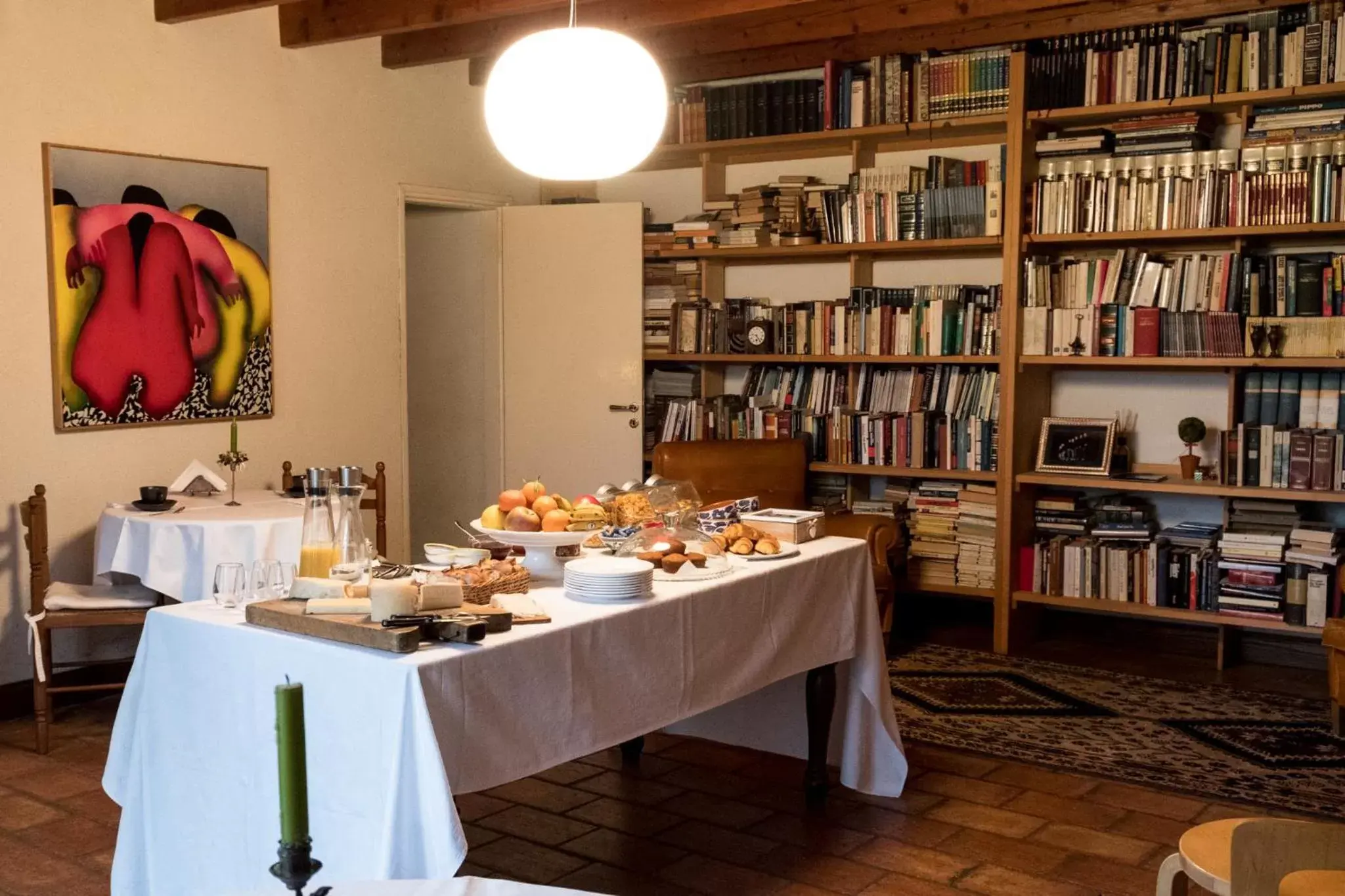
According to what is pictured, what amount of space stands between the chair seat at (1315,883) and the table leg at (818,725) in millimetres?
1920

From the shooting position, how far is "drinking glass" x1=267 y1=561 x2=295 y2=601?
2.71 m

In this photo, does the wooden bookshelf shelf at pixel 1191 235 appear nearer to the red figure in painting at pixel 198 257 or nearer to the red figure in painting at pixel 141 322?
the red figure in painting at pixel 198 257

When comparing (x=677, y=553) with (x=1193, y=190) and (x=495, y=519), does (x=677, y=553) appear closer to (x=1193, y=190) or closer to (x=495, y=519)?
(x=495, y=519)

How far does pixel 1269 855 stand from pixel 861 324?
443cm

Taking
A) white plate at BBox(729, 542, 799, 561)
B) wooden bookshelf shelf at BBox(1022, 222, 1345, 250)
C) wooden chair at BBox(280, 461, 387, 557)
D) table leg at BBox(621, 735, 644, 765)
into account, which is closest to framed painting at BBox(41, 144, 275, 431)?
wooden chair at BBox(280, 461, 387, 557)

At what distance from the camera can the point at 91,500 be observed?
4.88 metres

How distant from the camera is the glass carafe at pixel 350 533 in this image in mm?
2750

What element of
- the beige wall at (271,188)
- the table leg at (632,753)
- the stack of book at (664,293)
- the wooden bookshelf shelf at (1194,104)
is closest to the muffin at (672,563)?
the table leg at (632,753)

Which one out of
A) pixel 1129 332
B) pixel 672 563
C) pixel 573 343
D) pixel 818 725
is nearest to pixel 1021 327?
pixel 1129 332

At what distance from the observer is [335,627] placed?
241 cm

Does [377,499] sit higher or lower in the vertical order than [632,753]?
higher

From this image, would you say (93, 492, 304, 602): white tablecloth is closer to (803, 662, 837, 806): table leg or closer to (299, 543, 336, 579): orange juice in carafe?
(299, 543, 336, 579): orange juice in carafe

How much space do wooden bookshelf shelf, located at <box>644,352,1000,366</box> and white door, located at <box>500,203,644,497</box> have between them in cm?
21

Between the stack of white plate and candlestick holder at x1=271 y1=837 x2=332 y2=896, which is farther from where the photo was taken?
the stack of white plate
